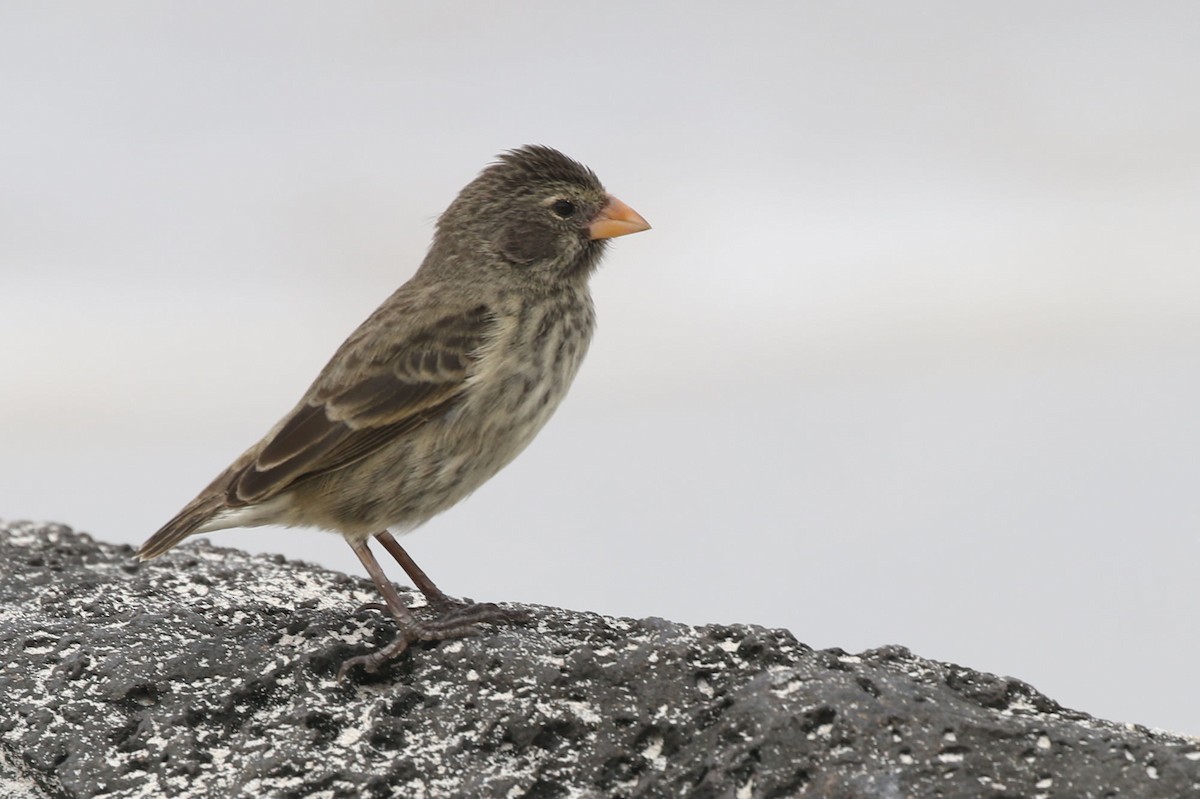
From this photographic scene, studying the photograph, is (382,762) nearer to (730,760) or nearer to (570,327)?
(730,760)

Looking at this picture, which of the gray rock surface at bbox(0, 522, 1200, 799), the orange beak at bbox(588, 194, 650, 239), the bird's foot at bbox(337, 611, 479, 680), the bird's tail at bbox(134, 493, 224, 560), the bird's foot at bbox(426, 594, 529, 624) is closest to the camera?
the gray rock surface at bbox(0, 522, 1200, 799)

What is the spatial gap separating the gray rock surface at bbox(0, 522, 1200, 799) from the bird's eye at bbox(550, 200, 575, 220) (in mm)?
1382

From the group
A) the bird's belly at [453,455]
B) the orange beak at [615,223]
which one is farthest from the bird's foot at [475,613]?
the orange beak at [615,223]

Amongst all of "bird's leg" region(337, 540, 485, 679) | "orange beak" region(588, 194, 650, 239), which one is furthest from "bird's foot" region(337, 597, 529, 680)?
"orange beak" region(588, 194, 650, 239)

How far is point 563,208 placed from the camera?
16.6 feet

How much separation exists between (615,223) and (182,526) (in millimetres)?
1750

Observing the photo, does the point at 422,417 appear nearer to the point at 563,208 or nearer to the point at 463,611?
the point at 463,611

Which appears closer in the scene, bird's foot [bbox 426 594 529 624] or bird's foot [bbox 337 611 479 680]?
bird's foot [bbox 337 611 479 680]

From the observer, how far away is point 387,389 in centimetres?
455

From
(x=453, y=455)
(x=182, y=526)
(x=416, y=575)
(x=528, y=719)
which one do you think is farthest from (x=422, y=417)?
(x=528, y=719)

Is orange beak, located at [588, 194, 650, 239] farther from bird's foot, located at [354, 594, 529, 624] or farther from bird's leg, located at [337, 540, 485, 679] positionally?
bird's leg, located at [337, 540, 485, 679]

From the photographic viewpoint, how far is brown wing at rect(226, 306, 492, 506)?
4.51 metres

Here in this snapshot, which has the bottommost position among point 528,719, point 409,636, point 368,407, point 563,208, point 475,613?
point 528,719

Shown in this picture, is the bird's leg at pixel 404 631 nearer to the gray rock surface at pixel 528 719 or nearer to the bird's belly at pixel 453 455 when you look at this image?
the gray rock surface at pixel 528 719
